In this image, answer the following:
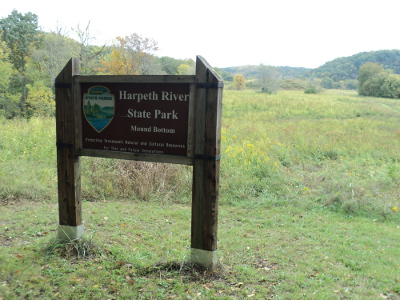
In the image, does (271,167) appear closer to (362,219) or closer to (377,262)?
(362,219)

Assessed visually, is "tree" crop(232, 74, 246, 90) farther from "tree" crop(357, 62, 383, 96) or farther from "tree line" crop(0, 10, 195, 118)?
"tree line" crop(0, 10, 195, 118)

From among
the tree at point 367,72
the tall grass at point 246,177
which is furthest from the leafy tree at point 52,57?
the tree at point 367,72

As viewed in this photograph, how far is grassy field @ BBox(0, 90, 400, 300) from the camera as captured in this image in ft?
11.7

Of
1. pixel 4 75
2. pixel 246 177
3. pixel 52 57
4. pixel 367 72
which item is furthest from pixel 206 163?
pixel 367 72

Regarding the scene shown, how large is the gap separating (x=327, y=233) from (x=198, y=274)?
9.11ft

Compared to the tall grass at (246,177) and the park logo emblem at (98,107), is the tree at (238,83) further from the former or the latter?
the park logo emblem at (98,107)

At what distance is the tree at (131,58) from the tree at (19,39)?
757 cm

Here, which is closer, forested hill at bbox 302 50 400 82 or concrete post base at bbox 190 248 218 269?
concrete post base at bbox 190 248 218 269

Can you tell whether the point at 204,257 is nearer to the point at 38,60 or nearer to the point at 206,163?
the point at 206,163

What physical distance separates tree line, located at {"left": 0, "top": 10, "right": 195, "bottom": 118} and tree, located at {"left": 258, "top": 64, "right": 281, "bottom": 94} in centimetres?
2052

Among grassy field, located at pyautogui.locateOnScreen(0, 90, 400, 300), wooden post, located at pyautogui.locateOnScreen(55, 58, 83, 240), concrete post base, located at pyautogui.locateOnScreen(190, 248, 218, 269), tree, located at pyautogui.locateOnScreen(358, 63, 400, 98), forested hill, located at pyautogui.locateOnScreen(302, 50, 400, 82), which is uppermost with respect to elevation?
forested hill, located at pyautogui.locateOnScreen(302, 50, 400, 82)

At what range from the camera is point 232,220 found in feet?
20.6

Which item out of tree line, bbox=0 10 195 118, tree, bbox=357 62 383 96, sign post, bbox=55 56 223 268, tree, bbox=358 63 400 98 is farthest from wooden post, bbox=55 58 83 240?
tree, bbox=357 62 383 96

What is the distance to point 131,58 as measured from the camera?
35.0m
